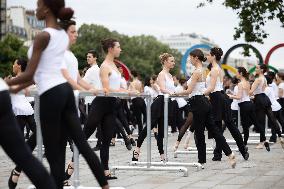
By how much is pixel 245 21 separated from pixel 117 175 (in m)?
20.1

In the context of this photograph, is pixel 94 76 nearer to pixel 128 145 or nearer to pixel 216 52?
pixel 216 52

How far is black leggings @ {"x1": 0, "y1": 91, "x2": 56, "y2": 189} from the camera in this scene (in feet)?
18.2

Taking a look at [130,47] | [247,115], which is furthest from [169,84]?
[130,47]

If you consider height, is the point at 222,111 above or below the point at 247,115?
above

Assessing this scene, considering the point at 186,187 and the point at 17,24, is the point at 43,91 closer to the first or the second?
the point at 186,187

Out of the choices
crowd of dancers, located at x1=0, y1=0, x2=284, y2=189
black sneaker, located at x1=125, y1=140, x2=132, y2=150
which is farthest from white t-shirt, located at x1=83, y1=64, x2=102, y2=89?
black sneaker, located at x1=125, y1=140, x2=132, y2=150

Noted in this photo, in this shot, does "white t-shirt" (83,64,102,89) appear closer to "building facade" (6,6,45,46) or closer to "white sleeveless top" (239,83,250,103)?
"white sleeveless top" (239,83,250,103)

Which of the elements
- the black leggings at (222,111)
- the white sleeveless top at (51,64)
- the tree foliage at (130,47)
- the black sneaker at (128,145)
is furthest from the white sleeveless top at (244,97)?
the tree foliage at (130,47)

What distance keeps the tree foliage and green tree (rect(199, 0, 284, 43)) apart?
61026 mm

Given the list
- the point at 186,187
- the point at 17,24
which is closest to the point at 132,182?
the point at 186,187

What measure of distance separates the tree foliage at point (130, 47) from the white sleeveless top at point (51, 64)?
8455 centimetres

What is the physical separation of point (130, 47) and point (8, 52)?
150 ft

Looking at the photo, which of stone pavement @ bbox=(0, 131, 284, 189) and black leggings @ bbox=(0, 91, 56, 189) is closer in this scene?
black leggings @ bbox=(0, 91, 56, 189)

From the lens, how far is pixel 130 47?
404ft
